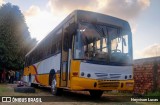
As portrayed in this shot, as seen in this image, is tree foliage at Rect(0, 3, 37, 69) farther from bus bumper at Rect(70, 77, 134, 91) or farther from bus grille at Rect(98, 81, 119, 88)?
bus grille at Rect(98, 81, 119, 88)

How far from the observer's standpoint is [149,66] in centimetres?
1587

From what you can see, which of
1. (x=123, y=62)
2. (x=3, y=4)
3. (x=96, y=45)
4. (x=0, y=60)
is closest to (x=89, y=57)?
(x=96, y=45)

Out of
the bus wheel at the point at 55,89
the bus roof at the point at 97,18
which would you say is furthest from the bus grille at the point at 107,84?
the bus wheel at the point at 55,89

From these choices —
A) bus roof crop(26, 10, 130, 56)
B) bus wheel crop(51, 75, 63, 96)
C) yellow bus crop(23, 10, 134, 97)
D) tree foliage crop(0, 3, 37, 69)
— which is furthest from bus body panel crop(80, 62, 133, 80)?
tree foliage crop(0, 3, 37, 69)

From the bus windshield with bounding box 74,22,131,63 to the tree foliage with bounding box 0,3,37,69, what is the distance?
2791cm

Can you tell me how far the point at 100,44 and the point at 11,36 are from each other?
98.5ft

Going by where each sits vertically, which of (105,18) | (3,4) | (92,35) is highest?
(3,4)

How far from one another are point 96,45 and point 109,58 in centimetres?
77

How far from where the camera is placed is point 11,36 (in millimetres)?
40406

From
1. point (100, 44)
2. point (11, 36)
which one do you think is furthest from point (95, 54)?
point (11, 36)

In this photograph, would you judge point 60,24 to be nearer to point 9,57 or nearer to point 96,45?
point 96,45

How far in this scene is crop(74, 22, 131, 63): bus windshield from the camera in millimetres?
11891

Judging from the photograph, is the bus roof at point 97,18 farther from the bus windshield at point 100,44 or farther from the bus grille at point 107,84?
the bus grille at point 107,84

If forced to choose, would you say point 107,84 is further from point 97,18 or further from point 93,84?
point 97,18
